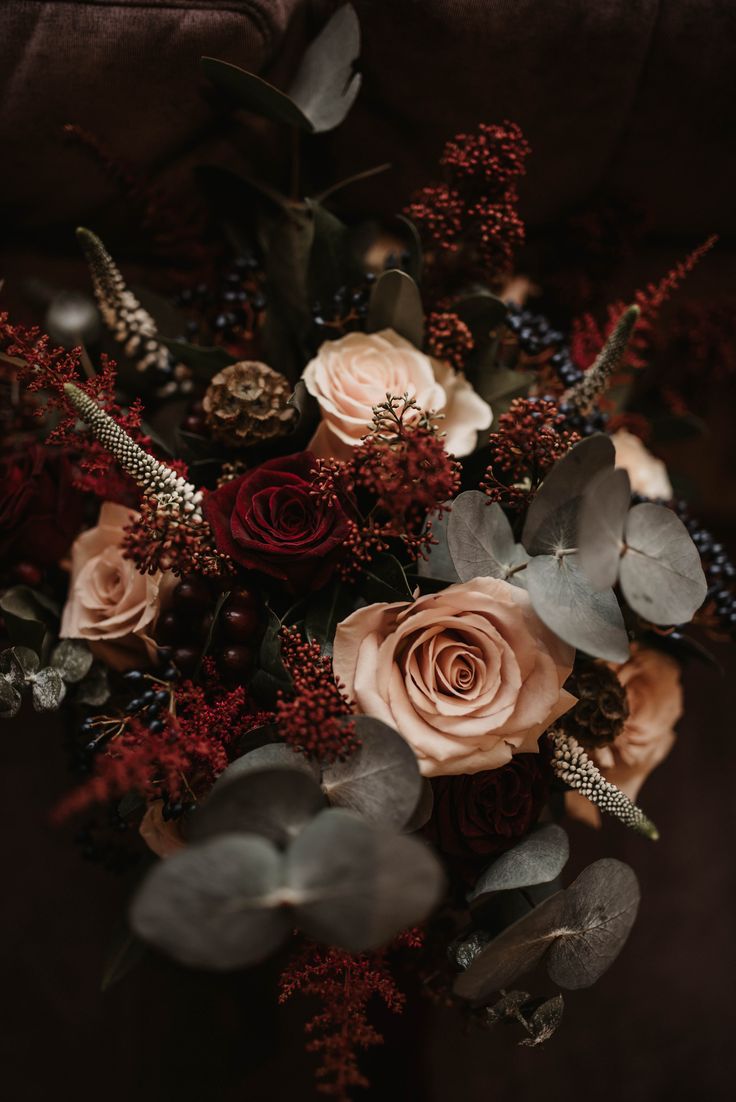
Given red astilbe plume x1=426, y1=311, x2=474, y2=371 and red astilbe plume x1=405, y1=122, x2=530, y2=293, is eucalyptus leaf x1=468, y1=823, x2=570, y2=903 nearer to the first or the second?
red astilbe plume x1=426, y1=311, x2=474, y2=371

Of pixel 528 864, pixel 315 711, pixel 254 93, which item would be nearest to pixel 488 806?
pixel 528 864

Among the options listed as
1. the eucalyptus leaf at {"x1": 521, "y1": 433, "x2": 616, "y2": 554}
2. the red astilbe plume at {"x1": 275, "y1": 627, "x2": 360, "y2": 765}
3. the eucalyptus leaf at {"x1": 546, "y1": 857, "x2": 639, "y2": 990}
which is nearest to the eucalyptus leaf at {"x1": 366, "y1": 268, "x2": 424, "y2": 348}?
the eucalyptus leaf at {"x1": 521, "y1": 433, "x2": 616, "y2": 554}

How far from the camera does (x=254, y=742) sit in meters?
0.71

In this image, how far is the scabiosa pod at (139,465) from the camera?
0.66m

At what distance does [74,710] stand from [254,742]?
291 mm

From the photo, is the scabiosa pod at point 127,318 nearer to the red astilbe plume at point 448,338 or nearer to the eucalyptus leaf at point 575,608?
the red astilbe plume at point 448,338

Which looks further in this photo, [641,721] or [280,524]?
[641,721]

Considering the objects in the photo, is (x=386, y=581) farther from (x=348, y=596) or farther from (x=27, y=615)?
(x=27, y=615)

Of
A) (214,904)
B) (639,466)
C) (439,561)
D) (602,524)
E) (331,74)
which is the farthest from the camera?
(639,466)

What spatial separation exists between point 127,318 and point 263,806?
1.79 feet

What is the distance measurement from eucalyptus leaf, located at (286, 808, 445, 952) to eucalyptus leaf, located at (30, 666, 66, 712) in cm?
35

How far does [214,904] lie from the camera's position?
50cm

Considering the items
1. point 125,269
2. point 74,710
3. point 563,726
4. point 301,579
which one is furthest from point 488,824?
point 125,269

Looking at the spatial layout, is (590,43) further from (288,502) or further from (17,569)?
(17,569)
